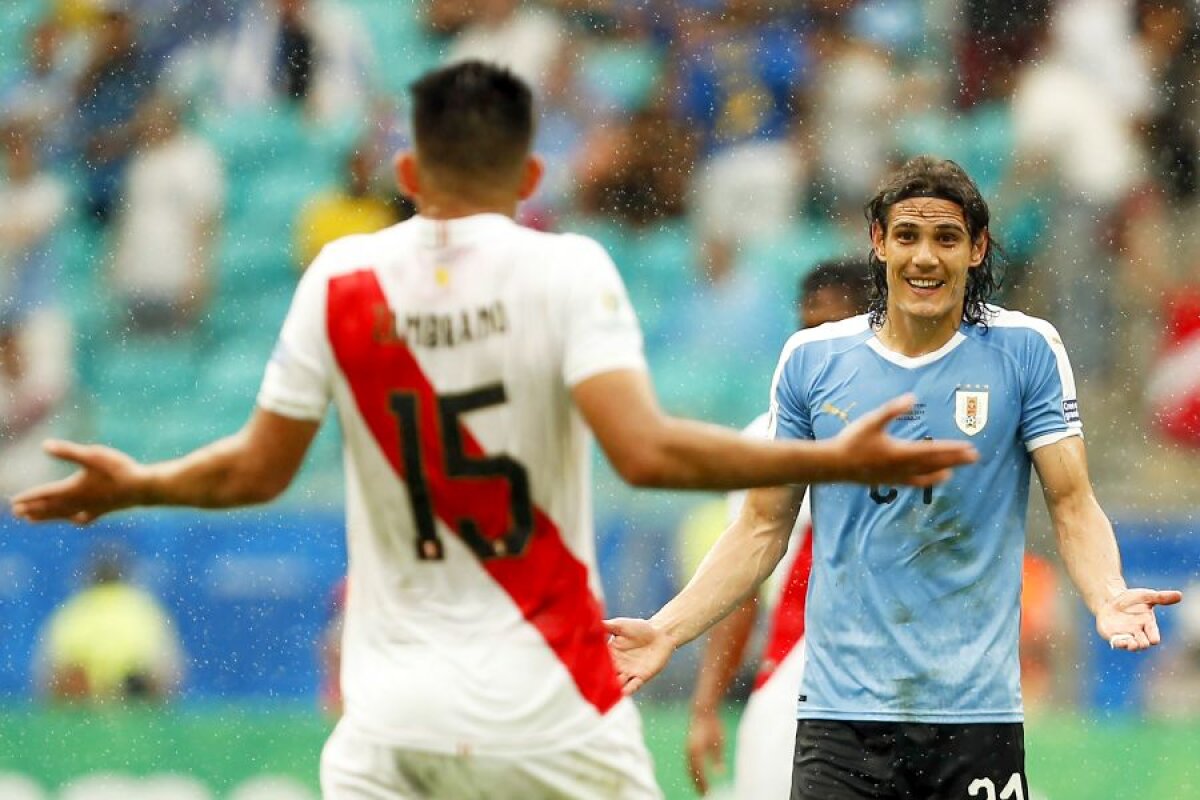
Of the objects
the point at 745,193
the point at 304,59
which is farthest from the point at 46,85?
the point at 745,193

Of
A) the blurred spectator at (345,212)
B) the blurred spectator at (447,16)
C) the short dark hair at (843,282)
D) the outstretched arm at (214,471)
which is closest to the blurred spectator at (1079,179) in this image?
the blurred spectator at (447,16)

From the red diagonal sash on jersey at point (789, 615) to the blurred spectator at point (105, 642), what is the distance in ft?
15.4

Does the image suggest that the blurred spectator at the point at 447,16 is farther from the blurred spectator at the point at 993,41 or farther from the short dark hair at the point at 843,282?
the short dark hair at the point at 843,282

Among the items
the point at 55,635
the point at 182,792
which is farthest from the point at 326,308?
the point at 55,635

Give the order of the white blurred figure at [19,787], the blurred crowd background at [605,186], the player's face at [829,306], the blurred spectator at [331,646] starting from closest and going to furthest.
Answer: the player's face at [829,306] → the white blurred figure at [19,787] → the blurred spectator at [331,646] → the blurred crowd background at [605,186]

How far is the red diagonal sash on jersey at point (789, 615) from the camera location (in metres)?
6.59

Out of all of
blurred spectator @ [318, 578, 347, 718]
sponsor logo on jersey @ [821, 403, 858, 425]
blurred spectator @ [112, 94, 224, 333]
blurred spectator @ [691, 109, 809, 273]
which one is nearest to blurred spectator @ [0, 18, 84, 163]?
blurred spectator @ [112, 94, 224, 333]

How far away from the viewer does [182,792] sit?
31.0 feet

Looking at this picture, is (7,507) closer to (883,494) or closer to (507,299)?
(883,494)

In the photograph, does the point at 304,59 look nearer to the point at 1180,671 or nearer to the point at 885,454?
the point at 1180,671

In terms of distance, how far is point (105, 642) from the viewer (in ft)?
35.3

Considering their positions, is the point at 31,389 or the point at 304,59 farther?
the point at 304,59

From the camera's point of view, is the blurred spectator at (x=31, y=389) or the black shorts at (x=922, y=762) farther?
the blurred spectator at (x=31, y=389)

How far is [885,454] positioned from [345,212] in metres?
9.59
